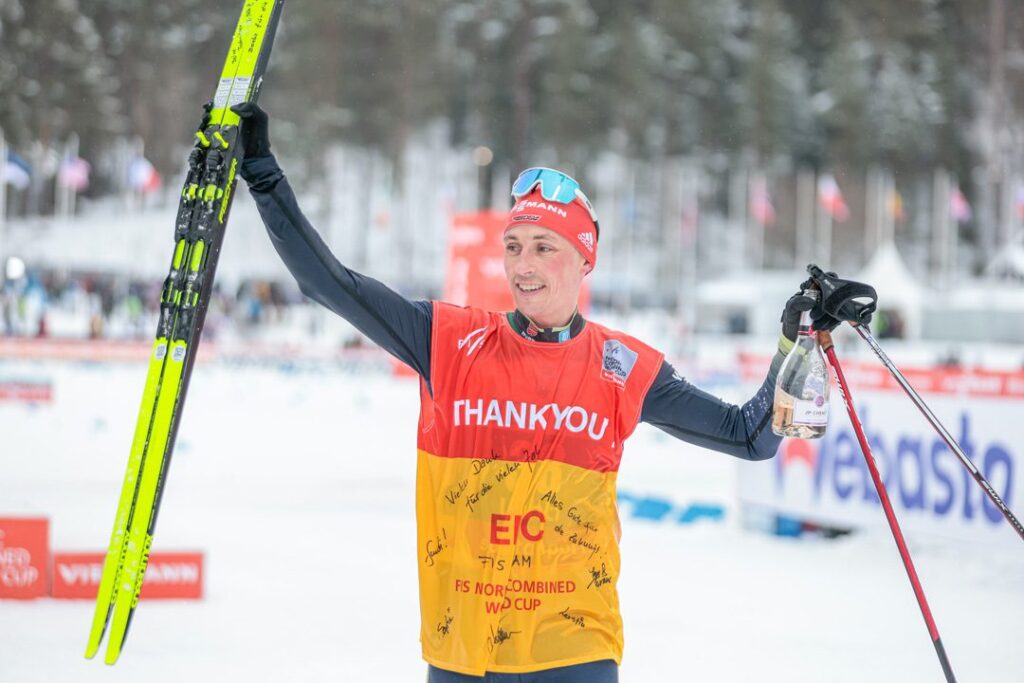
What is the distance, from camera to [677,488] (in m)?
11.8

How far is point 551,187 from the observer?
9.05ft

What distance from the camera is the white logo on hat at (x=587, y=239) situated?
2.77 m

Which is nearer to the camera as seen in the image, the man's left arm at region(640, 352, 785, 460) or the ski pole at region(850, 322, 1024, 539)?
the man's left arm at region(640, 352, 785, 460)

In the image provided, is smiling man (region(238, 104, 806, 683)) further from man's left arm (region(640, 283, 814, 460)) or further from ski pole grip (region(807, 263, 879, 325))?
ski pole grip (region(807, 263, 879, 325))

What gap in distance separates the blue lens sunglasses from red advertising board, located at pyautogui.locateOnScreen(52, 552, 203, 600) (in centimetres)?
431

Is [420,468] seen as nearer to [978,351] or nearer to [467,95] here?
[978,351]

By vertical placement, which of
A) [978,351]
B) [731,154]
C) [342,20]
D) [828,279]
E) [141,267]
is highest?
[342,20]

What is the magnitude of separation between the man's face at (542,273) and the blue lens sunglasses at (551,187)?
9cm

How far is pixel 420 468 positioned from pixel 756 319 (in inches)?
1451

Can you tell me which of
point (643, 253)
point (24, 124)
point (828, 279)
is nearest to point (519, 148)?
point (643, 253)

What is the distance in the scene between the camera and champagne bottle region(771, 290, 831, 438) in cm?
286

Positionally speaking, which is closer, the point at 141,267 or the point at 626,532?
the point at 626,532

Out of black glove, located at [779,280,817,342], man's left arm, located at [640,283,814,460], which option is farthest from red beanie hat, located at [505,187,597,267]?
black glove, located at [779,280,817,342]

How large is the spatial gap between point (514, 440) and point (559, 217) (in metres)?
0.52
